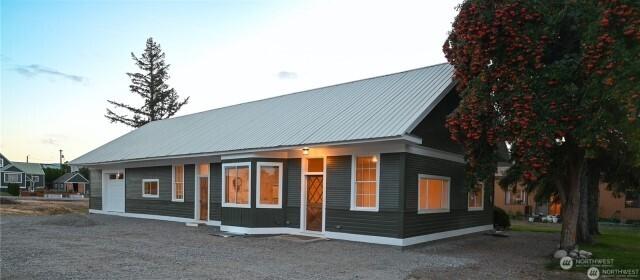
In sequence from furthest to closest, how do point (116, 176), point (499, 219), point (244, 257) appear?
point (116, 176), point (499, 219), point (244, 257)

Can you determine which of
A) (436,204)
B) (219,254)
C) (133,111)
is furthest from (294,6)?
(133,111)

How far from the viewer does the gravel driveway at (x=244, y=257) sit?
8.95 metres

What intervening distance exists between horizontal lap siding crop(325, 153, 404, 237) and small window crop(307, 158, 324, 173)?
0.51 m

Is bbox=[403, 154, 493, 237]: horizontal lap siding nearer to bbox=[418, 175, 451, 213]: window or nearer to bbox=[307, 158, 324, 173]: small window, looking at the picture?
bbox=[418, 175, 451, 213]: window

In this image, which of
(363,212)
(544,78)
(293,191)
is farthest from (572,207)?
(293,191)

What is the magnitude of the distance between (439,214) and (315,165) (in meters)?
4.06

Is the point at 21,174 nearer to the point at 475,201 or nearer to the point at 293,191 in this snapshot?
the point at 293,191

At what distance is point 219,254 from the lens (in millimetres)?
11180

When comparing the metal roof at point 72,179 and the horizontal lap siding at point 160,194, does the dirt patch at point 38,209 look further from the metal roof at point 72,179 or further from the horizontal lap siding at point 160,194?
the metal roof at point 72,179

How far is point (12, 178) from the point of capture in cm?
6862

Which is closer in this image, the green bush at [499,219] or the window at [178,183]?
the green bush at [499,219]

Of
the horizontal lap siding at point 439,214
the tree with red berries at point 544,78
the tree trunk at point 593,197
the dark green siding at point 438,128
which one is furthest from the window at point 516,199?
the tree with red berries at point 544,78

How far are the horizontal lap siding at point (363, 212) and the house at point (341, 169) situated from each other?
0.03 meters

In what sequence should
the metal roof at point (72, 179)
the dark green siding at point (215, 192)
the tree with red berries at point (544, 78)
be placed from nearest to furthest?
the tree with red berries at point (544, 78) < the dark green siding at point (215, 192) < the metal roof at point (72, 179)
